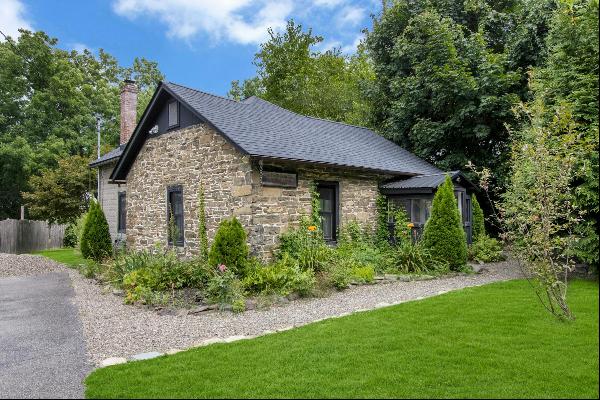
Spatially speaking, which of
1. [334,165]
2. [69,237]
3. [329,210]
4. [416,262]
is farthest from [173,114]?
[69,237]

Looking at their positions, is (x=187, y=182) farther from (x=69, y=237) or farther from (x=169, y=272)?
(x=69, y=237)

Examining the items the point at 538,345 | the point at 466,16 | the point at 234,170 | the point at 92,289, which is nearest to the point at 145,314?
the point at 92,289

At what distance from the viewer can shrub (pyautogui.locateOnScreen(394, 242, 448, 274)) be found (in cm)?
1158

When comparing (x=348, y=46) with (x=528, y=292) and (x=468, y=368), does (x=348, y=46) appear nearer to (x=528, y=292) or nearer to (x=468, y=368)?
(x=528, y=292)

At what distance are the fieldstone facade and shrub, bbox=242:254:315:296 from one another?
1.49m

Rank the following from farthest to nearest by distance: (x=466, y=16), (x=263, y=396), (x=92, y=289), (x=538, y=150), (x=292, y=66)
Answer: (x=292, y=66) → (x=466, y=16) → (x=92, y=289) → (x=538, y=150) → (x=263, y=396)

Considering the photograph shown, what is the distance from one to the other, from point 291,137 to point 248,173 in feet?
8.82

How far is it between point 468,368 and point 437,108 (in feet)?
49.0

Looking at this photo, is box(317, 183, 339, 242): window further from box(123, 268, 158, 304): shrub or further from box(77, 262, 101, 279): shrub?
box(77, 262, 101, 279): shrub

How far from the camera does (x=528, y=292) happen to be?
8.47 m

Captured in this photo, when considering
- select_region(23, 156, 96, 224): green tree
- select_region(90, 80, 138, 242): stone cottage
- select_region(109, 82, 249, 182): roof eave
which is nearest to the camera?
select_region(109, 82, 249, 182): roof eave

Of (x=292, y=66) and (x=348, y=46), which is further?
(x=348, y=46)

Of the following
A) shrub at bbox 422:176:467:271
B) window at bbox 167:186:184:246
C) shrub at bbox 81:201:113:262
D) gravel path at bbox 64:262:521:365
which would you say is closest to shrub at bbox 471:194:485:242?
shrub at bbox 422:176:467:271

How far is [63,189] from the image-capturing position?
966 inches
